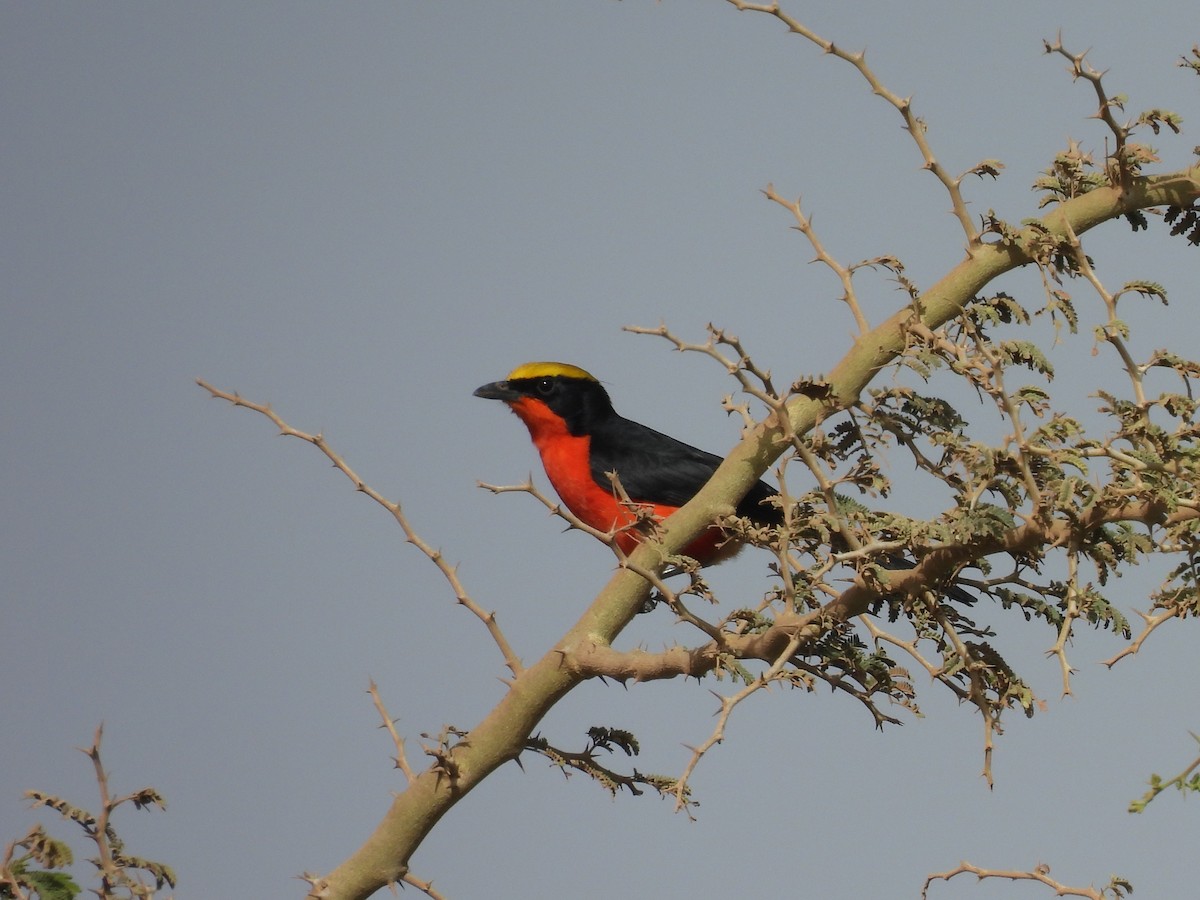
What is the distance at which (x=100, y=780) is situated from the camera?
4.57m

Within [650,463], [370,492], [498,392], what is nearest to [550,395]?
[498,392]

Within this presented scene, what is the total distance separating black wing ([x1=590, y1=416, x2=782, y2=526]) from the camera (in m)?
7.64

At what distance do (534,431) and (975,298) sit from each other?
12.4ft

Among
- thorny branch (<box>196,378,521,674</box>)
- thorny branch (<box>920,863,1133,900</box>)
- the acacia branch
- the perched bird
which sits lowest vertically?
thorny branch (<box>920,863,1133,900</box>)

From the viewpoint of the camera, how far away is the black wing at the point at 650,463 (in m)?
7.64

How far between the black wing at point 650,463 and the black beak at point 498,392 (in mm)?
485

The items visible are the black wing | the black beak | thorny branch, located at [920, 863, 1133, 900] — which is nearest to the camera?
thorny branch, located at [920, 863, 1133, 900]

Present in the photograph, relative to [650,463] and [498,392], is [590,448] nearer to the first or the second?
[650,463]

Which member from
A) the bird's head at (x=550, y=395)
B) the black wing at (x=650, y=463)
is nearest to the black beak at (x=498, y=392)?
the bird's head at (x=550, y=395)

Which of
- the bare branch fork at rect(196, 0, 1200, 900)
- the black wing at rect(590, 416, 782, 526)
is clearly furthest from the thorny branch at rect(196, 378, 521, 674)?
the black wing at rect(590, 416, 782, 526)

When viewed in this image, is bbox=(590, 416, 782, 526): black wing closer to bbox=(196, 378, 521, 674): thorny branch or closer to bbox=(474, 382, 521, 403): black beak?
bbox=(474, 382, 521, 403): black beak

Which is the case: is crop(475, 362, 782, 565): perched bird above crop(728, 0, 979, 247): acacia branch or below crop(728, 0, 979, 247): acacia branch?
above

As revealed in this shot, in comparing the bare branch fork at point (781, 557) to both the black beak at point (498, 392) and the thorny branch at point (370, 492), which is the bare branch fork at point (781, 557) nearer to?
the thorny branch at point (370, 492)

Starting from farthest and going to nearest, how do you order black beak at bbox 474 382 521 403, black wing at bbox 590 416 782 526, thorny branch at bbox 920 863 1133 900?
black beak at bbox 474 382 521 403 < black wing at bbox 590 416 782 526 < thorny branch at bbox 920 863 1133 900
